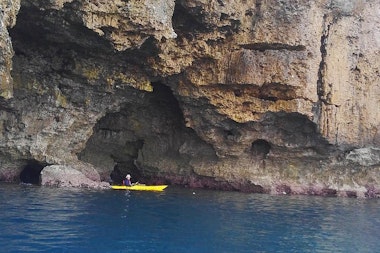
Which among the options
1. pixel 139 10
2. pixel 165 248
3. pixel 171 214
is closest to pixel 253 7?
pixel 139 10

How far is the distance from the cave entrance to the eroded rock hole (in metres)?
13.8

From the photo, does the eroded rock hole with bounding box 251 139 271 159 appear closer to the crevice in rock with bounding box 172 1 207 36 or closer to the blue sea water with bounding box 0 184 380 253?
Result: the blue sea water with bounding box 0 184 380 253

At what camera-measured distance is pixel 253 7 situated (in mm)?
26344

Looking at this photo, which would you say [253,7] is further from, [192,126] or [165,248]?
[165,248]

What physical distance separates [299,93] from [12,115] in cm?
1686

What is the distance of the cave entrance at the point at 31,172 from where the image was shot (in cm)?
2849

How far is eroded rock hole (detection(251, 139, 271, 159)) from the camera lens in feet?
105

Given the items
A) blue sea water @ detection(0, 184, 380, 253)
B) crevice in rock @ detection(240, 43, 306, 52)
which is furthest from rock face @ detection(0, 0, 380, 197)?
blue sea water @ detection(0, 184, 380, 253)

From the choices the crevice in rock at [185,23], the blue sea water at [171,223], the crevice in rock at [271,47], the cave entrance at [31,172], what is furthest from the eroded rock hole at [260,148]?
the cave entrance at [31,172]

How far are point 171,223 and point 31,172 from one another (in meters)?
15.4

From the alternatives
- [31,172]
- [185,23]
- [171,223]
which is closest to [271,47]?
[185,23]

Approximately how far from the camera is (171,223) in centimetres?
1752

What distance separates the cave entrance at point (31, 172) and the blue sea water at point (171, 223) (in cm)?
325

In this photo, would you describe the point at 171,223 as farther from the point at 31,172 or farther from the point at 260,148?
the point at 260,148
